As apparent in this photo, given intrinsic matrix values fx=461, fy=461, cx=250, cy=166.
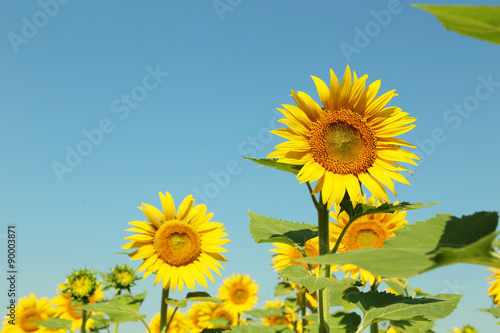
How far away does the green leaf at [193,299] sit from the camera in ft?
12.0

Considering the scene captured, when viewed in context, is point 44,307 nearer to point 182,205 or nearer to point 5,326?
point 5,326

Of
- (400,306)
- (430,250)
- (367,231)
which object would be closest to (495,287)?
(367,231)

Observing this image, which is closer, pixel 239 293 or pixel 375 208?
pixel 375 208

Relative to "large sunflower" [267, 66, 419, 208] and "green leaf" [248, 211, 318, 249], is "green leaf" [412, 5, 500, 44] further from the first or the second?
"green leaf" [248, 211, 318, 249]

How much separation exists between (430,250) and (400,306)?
161cm

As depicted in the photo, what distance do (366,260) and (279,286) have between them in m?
6.08

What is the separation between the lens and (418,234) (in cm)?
134

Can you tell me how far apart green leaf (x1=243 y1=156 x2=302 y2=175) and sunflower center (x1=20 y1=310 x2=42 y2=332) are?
572 cm

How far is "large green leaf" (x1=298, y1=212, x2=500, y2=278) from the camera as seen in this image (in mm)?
986

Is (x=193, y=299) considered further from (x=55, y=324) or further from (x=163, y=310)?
(x=55, y=324)

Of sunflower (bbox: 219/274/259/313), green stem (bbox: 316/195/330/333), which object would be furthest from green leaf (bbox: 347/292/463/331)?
sunflower (bbox: 219/274/259/313)

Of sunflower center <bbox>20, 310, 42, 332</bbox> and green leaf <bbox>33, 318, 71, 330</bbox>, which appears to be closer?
green leaf <bbox>33, 318, 71, 330</bbox>

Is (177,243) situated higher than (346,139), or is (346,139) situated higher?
(346,139)

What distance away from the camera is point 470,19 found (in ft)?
3.39
